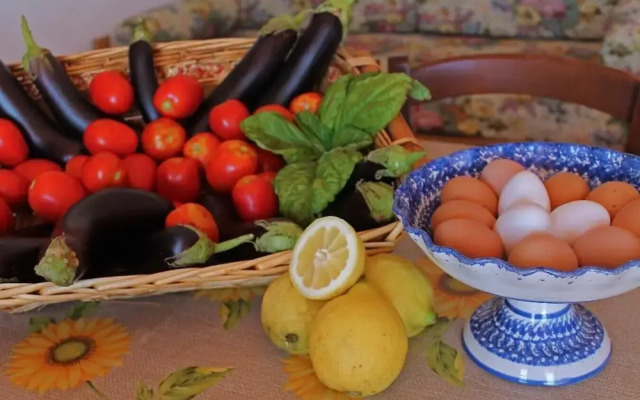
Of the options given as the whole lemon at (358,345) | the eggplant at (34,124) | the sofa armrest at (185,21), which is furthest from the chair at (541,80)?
the sofa armrest at (185,21)

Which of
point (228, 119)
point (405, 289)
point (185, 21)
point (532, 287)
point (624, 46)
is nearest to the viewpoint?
point (532, 287)

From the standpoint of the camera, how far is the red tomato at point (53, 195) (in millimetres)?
712

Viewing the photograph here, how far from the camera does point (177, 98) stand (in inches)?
37.6

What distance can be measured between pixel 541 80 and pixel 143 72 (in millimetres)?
620

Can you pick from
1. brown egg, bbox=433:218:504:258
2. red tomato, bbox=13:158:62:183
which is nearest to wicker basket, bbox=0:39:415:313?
brown egg, bbox=433:218:504:258

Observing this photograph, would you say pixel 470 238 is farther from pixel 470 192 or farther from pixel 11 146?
pixel 11 146

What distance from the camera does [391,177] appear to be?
0.72 metres

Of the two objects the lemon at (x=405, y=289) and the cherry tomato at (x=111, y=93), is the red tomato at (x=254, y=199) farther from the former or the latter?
the cherry tomato at (x=111, y=93)

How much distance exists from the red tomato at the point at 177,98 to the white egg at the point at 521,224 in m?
Result: 0.55

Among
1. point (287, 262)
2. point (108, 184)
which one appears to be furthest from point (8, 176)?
point (287, 262)

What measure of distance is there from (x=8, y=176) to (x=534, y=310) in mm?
600

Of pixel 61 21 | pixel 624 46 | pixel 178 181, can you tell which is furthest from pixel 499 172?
pixel 61 21

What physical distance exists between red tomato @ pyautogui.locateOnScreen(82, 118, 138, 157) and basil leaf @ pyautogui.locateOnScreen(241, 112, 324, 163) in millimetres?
186

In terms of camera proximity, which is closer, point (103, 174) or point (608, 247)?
point (608, 247)
